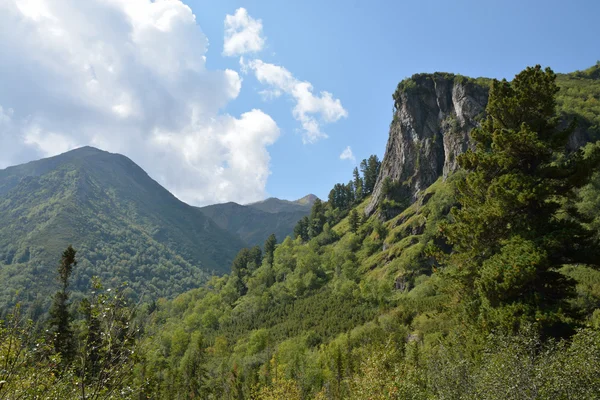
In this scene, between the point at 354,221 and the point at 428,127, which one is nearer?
the point at 354,221

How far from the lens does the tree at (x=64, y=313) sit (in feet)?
122

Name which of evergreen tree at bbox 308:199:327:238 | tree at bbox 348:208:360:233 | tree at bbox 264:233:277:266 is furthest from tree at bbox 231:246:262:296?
tree at bbox 348:208:360:233

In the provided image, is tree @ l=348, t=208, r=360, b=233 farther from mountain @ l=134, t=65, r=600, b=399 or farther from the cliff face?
the cliff face

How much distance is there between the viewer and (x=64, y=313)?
3897cm

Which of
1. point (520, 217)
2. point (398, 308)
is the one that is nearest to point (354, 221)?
point (398, 308)

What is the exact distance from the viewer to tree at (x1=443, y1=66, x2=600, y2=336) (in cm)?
1810

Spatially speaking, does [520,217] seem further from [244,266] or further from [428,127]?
[244,266]

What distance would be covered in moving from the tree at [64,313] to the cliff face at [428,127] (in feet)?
428

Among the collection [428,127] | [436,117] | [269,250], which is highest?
[436,117]

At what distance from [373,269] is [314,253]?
32.1 meters

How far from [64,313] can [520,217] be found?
4386 centimetres

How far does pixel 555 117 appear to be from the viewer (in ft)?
70.3

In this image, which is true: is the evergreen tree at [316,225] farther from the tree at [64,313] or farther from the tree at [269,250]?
the tree at [64,313]

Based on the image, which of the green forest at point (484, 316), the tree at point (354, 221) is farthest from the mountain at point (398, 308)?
the tree at point (354, 221)
